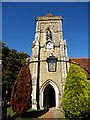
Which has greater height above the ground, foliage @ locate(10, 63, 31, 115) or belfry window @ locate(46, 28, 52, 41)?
belfry window @ locate(46, 28, 52, 41)

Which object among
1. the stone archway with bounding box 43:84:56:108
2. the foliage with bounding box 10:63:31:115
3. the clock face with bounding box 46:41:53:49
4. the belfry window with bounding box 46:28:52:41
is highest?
the belfry window with bounding box 46:28:52:41

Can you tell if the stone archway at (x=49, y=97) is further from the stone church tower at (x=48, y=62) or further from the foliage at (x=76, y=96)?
the foliage at (x=76, y=96)

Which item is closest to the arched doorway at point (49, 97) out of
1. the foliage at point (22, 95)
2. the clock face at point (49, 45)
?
the clock face at point (49, 45)

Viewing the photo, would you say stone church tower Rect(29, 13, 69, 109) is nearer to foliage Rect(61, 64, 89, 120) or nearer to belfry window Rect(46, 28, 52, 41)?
belfry window Rect(46, 28, 52, 41)

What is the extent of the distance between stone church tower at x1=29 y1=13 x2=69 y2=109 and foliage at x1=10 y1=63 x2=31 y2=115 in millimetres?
3391

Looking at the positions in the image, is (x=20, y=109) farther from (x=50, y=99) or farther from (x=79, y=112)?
(x=50, y=99)

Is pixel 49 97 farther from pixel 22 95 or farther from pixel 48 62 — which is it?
pixel 22 95

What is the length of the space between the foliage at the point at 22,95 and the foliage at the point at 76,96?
132 inches

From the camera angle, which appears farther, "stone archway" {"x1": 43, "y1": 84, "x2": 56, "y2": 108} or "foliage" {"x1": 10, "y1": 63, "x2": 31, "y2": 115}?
"stone archway" {"x1": 43, "y1": 84, "x2": 56, "y2": 108}

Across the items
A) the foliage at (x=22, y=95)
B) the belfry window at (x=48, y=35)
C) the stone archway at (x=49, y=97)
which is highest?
the belfry window at (x=48, y=35)

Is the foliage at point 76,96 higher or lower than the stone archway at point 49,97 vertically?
higher

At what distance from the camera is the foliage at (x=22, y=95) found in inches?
362

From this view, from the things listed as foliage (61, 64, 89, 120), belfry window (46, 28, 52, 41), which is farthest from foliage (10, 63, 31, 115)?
belfry window (46, 28, 52, 41)

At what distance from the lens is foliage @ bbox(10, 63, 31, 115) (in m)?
9.20
